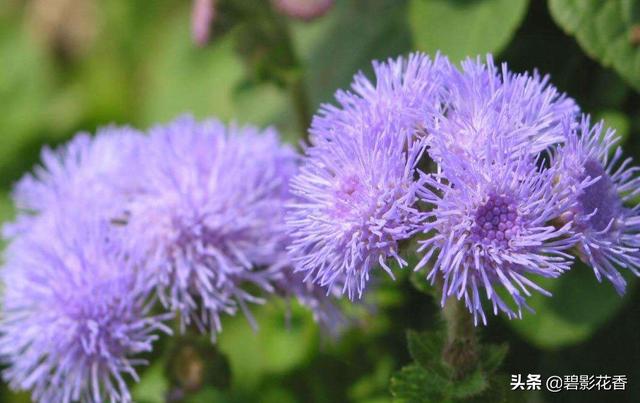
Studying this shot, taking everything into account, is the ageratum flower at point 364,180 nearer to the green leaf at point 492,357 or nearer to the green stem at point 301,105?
the green leaf at point 492,357

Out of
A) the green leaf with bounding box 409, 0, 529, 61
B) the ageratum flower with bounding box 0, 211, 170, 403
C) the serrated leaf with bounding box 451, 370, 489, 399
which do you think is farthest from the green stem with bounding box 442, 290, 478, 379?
the green leaf with bounding box 409, 0, 529, 61

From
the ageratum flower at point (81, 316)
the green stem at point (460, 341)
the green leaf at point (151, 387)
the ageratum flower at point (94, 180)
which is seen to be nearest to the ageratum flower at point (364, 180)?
the green stem at point (460, 341)

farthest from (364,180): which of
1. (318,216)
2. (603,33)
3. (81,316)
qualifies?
(603,33)

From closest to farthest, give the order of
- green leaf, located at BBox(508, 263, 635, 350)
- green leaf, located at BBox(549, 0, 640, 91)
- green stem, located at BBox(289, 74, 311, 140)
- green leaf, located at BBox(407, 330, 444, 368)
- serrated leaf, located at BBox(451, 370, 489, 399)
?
serrated leaf, located at BBox(451, 370, 489, 399)
green leaf, located at BBox(407, 330, 444, 368)
green leaf, located at BBox(549, 0, 640, 91)
green leaf, located at BBox(508, 263, 635, 350)
green stem, located at BBox(289, 74, 311, 140)

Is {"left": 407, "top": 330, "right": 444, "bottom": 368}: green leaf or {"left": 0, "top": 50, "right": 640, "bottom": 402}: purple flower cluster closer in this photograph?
{"left": 0, "top": 50, "right": 640, "bottom": 402}: purple flower cluster

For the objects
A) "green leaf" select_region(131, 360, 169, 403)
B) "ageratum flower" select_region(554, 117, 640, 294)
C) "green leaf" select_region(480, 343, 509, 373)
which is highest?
"ageratum flower" select_region(554, 117, 640, 294)

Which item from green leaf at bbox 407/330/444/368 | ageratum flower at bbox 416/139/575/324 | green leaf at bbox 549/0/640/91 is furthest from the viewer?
green leaf at bbox 549/0/640/91

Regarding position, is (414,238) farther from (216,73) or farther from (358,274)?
(216,73)

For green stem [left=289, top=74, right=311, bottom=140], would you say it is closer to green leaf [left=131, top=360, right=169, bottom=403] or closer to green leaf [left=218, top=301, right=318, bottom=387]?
green leaf [left=218, top=301, right=318, bottom=387]

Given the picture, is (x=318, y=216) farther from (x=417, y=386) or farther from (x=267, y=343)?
(x=267, y=343)
